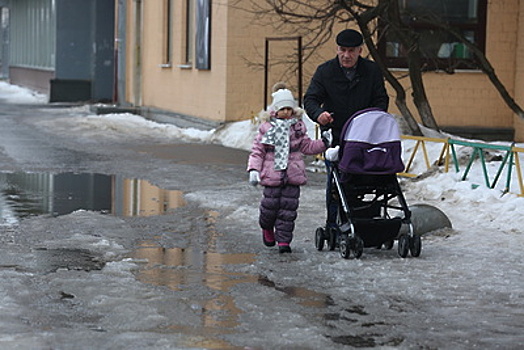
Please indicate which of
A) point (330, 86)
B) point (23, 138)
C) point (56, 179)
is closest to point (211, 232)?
point (330, 86)

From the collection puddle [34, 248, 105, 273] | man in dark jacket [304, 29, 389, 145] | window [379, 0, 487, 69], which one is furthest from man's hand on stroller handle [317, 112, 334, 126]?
window [379, 0, 487, 69]

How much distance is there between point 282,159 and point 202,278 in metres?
1.48

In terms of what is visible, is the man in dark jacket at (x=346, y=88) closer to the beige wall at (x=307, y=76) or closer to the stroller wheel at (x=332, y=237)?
the stroller wheel at (x=332, y=237)

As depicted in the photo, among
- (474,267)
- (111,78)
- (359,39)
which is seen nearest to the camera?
(474,267)

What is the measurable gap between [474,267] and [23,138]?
14884 mm

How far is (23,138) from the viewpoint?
22.0 meters

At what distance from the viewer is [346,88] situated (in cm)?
924

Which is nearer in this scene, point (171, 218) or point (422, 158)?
point (171, 218)

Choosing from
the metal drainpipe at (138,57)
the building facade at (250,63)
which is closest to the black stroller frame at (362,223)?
the building facade at (250,63)

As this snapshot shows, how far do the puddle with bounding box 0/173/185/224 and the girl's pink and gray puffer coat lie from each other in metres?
2.86

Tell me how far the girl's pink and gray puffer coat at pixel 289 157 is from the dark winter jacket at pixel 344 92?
0.17m

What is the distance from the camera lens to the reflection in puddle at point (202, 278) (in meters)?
6.36

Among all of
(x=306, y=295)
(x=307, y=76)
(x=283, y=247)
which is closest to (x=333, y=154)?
(x=283, y=247)

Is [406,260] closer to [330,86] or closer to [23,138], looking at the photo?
[330,86]
